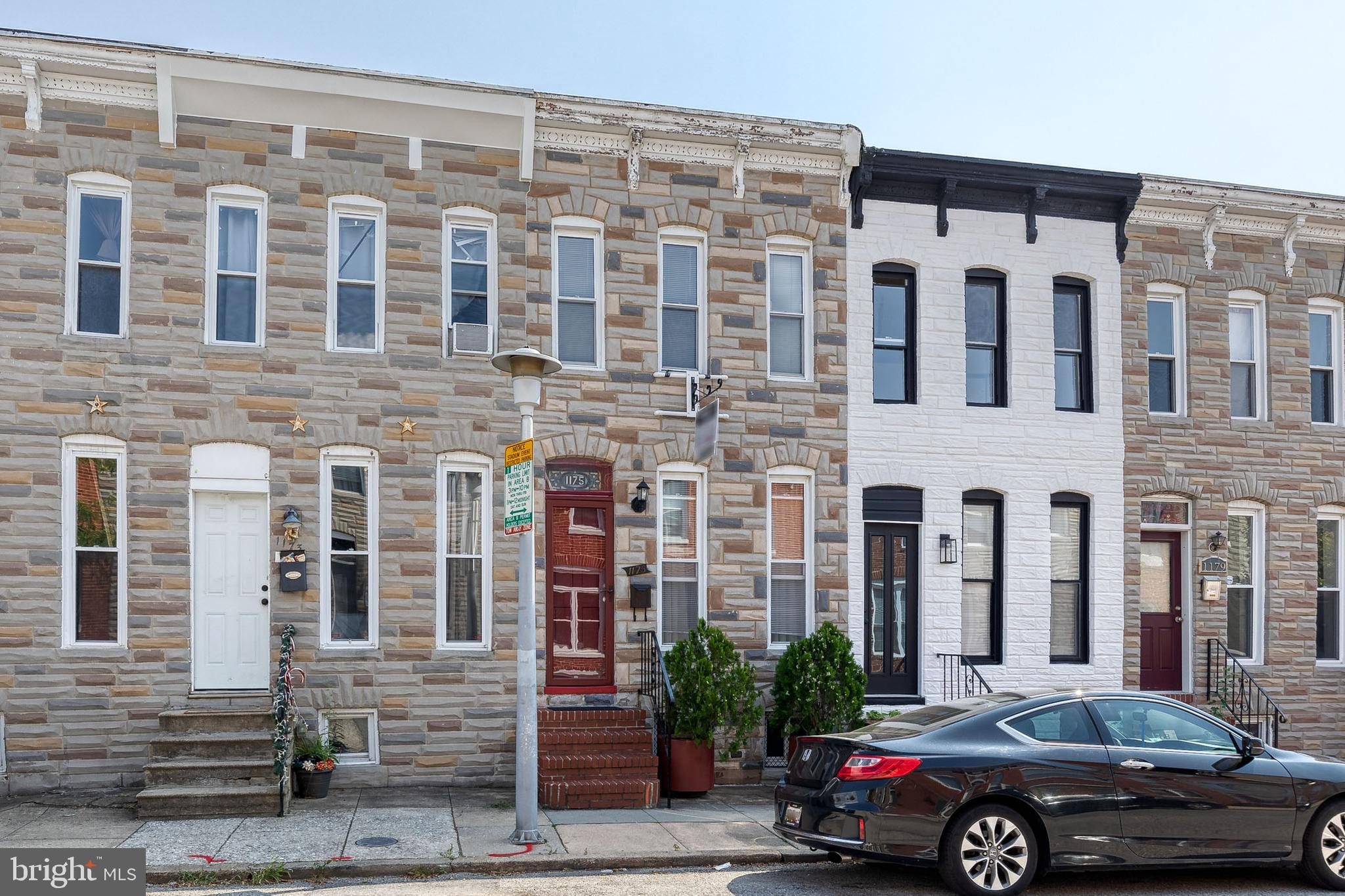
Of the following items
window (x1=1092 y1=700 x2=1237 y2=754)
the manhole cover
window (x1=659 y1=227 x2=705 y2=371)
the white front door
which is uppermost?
window (x1=659 y1=227 x2=705 y2=371)

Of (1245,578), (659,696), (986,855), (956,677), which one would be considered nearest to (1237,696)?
(1245,578)

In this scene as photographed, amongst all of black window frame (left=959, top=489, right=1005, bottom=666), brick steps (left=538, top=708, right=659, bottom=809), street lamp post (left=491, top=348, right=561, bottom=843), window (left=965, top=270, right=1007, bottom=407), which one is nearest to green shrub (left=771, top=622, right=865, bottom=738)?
brick steps (left=538, top=708, right=659, bottom=809)

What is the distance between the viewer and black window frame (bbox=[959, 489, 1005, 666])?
15000 mm

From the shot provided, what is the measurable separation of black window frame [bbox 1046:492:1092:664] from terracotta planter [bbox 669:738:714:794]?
5.41 m

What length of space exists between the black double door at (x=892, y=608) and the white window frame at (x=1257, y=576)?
15.0 feet

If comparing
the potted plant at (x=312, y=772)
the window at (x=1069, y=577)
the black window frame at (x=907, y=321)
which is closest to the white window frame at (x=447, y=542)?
the potted plant at (x=312, y=772)

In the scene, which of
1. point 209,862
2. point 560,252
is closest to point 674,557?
point 560,252

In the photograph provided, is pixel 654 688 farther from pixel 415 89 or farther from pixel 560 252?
pixel 415 89

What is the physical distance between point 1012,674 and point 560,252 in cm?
763

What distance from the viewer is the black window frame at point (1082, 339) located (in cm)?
1559

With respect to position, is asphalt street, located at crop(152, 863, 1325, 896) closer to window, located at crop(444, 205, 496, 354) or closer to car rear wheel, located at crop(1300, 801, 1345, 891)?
car rear wheel, located at crop(1300, 801, 1345, 891)

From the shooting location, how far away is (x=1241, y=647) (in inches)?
632

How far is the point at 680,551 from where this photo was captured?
14.0 meters

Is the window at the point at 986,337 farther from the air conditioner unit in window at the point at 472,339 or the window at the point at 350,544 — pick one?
the window at the point at 350,544
